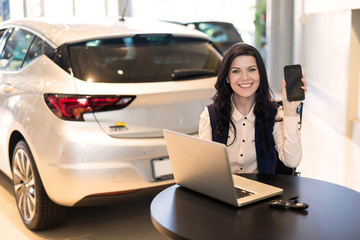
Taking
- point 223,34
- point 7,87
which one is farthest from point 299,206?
point 223,34

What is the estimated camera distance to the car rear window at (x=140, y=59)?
3416 mm

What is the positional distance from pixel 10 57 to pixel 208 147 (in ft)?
8.73

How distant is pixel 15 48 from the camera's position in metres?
4.13

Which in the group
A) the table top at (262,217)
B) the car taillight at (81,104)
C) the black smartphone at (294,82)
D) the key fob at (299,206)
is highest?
the black smartphone at (294,82)

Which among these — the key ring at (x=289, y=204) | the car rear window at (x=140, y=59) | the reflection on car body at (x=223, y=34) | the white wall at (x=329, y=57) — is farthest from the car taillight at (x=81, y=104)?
the reflection on car body at (x=223, y=34)

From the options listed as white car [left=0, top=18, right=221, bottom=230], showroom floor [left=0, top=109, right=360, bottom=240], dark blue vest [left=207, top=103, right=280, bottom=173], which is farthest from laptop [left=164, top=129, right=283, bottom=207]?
showroom floor [left=0, top=109, right=360, bottom=240]

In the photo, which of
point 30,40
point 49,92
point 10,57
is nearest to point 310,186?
point 49,92

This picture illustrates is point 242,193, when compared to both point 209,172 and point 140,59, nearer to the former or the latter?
point 209,172

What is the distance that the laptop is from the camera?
1955mm

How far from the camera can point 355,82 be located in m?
6.56

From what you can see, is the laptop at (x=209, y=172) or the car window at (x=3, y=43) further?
the car window at (x=3, y=43)

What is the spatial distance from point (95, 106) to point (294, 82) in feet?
4.19

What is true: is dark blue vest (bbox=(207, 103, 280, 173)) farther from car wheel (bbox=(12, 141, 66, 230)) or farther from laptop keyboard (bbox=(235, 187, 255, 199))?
car wheel (bbox=(12, 141, 66, 230))

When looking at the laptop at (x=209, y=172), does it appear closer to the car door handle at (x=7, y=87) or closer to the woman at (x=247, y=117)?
the woman at (x=247, y=117)
